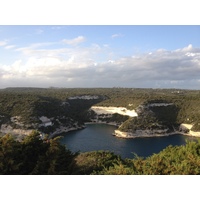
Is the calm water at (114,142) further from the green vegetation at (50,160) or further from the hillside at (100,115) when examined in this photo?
the green vegetation at (50,160)

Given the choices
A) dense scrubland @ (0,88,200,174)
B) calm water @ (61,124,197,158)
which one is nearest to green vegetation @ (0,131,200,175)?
dense scrubland @ (0,88,200,174)

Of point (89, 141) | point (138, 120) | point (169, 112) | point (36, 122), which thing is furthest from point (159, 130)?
point (36, 122)

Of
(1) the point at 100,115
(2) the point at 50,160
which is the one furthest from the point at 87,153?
(1) the point at 100,115

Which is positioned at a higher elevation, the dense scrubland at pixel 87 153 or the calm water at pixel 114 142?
the dense scrubland at pixel 87 153

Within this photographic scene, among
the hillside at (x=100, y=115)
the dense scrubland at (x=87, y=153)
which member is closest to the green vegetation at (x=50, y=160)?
the dense scrubland at (x=87, y=153)

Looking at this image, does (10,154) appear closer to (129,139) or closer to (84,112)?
(129,139)

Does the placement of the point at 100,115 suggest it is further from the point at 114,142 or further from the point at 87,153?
the point at 87,153

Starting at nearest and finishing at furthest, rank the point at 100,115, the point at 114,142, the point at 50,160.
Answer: the point at 50,160
the point at 114,142
the point at 100,115

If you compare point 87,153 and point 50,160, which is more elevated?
point 50,160

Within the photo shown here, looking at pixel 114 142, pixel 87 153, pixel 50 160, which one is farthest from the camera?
pixel 114 142
